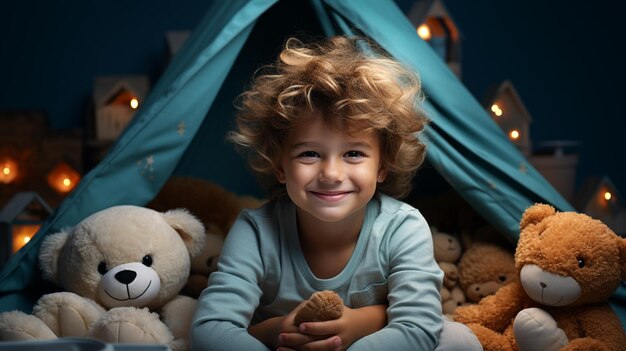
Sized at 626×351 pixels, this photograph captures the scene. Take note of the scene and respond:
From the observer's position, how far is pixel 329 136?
5.08 ft

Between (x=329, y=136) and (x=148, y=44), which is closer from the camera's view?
(x=329, y=136)

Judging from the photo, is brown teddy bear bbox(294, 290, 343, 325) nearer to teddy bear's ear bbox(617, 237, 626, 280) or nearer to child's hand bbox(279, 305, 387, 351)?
child's hand bbox(279, 305, 387, 351)

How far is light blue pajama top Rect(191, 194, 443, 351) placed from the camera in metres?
1.46

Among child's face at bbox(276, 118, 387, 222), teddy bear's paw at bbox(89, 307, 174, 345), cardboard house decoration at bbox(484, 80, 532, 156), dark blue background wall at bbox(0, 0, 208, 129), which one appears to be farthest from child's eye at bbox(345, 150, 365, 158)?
dark blue background wall at bbox(0, 0, 208, 129)

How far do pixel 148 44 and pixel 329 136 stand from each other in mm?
1654

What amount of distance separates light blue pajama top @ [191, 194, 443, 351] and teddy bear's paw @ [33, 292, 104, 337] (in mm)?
274

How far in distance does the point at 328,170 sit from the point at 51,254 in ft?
2.15

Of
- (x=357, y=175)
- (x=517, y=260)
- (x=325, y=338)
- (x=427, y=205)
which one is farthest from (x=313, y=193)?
(x=427, y=205)

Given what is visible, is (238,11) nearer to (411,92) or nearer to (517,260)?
(411,92)

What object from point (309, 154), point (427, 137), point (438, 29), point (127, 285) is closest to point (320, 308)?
point (309, 154)

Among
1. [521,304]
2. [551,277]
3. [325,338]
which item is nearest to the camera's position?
[325,338]

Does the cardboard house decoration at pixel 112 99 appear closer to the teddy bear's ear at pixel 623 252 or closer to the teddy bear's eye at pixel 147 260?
the teddy bear's eye at pixel 147 260

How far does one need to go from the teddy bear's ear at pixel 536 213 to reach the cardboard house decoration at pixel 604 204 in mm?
1115

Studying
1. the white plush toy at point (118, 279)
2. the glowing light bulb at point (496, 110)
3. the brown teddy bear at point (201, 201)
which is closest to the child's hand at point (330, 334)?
the white plush toy at point (118, 279)
